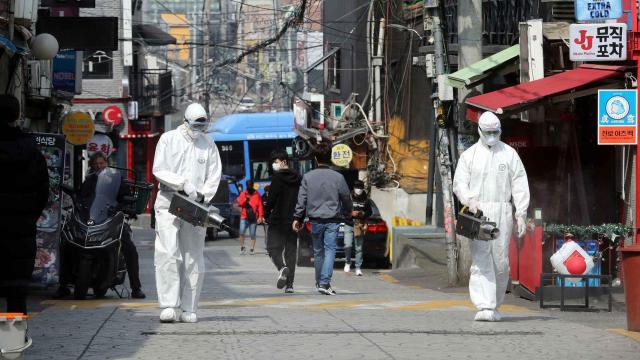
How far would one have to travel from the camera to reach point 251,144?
156 feet

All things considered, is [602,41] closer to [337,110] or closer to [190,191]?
[190,191]

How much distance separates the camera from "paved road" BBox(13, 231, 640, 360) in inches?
361

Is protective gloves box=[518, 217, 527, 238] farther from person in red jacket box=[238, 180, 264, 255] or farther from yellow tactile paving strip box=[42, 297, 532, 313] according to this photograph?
person in red jacket box=[238, 180, 264, 255]

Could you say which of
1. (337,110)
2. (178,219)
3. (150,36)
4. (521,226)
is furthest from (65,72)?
(150,36)

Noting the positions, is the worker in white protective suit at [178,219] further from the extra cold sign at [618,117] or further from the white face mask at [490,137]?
the extra cold sign at [618,117]

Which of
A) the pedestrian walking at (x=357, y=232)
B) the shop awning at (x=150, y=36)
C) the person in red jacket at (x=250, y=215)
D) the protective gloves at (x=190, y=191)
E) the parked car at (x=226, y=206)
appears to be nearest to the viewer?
the protective gloves at (x=190, y=191)

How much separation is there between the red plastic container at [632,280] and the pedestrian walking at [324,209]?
554cm

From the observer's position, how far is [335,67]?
44.2 m

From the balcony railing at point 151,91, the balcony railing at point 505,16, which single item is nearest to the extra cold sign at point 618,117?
the balcony railing at point 505,16

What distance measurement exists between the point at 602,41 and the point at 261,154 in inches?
1288

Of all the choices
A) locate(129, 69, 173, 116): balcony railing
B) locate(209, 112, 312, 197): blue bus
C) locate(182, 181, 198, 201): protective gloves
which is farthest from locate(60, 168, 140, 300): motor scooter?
locate(129, 69, 173, 116): balcony railing

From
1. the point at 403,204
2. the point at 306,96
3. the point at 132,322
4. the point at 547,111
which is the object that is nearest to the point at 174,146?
the point at 132,322

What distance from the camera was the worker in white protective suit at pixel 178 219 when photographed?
10.8 metres

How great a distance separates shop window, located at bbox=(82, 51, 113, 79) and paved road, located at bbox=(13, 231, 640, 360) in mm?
35676
